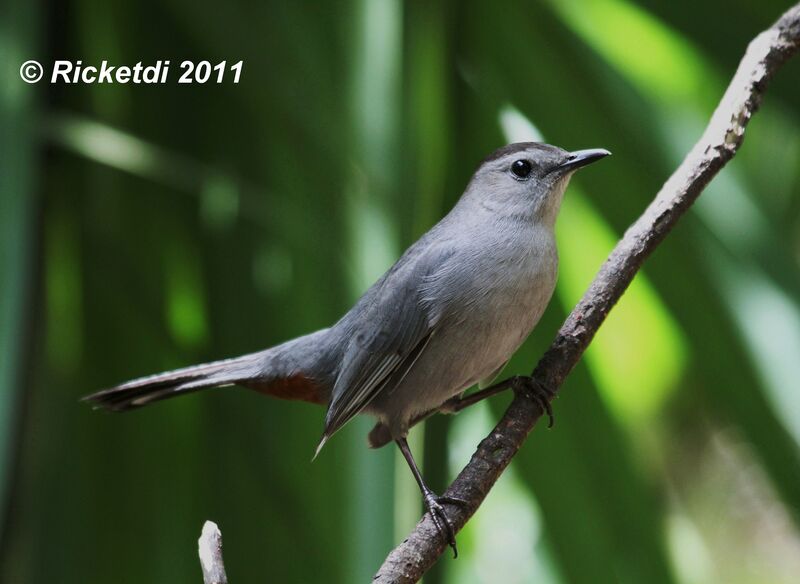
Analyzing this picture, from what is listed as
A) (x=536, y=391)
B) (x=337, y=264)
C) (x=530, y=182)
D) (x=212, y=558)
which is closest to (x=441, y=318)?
(x=536, y=391)

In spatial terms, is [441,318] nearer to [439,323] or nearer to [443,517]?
[439,323]

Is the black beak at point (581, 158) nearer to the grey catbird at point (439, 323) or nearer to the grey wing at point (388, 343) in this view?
the grey catbird at point (439, 323)

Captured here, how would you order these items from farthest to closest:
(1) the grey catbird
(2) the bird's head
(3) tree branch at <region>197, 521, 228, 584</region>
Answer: (2) the bird's head < (1) the grey catbird < (3) tree branch at <region>197, 521, 228, 584</region>

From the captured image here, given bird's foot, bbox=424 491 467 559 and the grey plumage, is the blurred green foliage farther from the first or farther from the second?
Result: bird's foot, bbox=424 491 467 559

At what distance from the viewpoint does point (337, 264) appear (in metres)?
2.91

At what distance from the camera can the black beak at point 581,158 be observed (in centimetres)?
225

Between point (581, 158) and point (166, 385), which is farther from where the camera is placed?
point (166, 385)

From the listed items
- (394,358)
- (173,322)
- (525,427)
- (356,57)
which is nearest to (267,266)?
(173,322)

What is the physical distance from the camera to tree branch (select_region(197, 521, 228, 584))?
1.42 m

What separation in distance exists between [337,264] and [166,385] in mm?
671

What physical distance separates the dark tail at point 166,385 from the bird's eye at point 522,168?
877mm

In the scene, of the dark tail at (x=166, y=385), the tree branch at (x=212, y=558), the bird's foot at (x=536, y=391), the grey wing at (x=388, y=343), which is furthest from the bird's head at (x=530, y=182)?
the tree branch at (x=212, y=558)

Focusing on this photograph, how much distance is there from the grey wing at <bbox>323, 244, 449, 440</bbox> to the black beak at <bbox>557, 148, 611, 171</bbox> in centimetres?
39

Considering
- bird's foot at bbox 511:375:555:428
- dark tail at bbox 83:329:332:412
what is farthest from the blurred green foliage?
bird's foot at bbox 511:375:555:428
